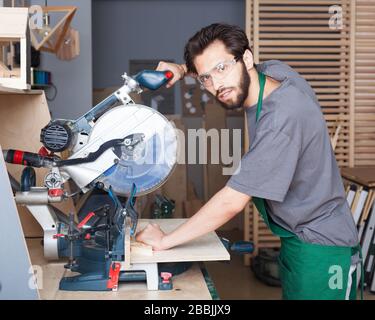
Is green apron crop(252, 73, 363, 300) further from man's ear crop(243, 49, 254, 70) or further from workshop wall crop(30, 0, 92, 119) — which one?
workshop wall crop(30, 0, 92, 119)

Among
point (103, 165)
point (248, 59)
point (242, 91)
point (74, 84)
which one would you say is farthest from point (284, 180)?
point (74, 84)

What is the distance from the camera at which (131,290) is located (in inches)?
59.1

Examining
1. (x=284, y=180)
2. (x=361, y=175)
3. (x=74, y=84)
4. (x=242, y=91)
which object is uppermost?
(x=74, y=84)

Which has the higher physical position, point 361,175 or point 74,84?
point 74,84

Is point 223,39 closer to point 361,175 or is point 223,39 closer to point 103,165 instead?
point 103,165

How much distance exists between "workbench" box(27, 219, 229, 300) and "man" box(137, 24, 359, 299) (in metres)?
0.07

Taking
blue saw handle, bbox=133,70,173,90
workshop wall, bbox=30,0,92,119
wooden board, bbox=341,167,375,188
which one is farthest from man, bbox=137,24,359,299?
workshop wall, bbox=30,0,92,119

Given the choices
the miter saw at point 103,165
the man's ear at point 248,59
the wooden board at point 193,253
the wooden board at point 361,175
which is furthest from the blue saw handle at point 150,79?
the wooden board at point 361,175

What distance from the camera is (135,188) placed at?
1.63 m

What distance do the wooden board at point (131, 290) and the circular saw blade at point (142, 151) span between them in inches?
11.9

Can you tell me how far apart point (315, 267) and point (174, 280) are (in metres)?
0.47

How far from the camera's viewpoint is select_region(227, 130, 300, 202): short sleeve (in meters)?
1.51

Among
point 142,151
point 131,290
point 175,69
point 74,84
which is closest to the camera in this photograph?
point 131,290

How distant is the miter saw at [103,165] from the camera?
158 cm
